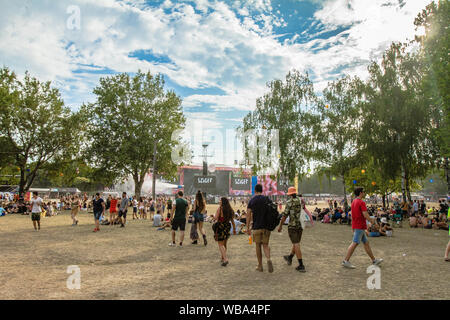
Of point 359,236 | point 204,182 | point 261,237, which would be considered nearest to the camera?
point 261,237

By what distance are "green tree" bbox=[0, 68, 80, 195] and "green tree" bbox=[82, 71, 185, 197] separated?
2633 mm

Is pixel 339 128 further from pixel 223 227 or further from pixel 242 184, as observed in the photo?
pixel 242 184

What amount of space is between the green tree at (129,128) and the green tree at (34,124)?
2.63 metres

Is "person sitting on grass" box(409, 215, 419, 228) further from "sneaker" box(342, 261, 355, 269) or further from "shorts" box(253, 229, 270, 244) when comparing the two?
"shorts" box(253, 229, 270, 244)

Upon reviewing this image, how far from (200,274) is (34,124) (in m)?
35.4

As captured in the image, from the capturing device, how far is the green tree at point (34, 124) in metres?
32.6

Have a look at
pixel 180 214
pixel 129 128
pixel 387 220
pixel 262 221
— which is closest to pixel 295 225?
pixel 262 221

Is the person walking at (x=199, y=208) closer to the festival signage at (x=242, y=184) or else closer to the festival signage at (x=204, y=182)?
the festival signage at (x=204, y=182)

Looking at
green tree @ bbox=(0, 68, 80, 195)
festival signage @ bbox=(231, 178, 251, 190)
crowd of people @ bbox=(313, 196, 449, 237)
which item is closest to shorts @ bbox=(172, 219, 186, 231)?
crowd of people @ bbox=(313, 196, 449, 237)

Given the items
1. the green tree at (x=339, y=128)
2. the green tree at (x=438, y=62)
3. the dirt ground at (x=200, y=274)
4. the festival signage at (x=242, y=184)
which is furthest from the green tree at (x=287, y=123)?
the festival signage at (x=242, y=184)

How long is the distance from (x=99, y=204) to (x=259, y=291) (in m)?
11.5

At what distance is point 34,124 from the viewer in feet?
112

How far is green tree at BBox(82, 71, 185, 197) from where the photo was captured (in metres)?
36.5
